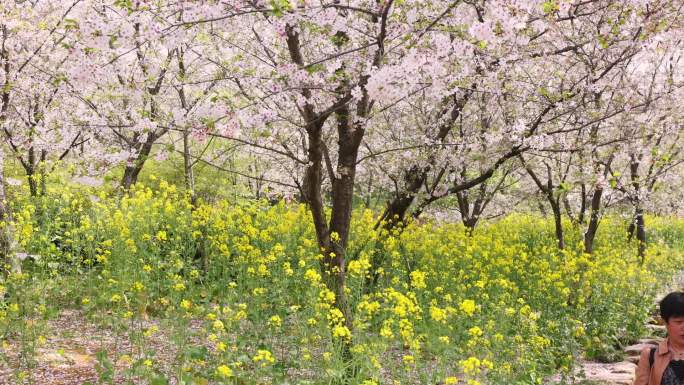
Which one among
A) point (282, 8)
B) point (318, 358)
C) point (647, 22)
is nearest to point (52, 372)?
point (318, 358)

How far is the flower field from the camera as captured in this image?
17.7ft

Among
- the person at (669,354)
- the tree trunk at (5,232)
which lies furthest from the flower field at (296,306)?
the person at (669,354)

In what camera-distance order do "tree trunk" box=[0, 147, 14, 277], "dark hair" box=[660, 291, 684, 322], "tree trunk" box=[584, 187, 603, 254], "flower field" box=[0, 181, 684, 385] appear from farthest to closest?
"tree trunk" box=[584, 187, 603, 254]
"tree trunk" box=[0, 147, 14, 277]
"flower field" box=[0, 181, 684, 385]
"dark hair" box=[660, 291, 684, 322]

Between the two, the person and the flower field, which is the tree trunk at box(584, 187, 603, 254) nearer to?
the flower field

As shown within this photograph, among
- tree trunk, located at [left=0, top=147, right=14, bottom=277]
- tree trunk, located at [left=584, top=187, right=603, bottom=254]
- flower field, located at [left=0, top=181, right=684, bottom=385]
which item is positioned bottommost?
flower field, located at [left=0, top=181, right=684, bottom=385]

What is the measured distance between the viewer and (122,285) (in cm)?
673

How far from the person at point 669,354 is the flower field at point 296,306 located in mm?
1076

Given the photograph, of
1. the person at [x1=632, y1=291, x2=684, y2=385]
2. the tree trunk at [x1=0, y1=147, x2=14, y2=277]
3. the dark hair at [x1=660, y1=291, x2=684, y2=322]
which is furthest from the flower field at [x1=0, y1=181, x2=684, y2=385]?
the dark hair at [x1=660, y1=291, x2=684, y2=322]

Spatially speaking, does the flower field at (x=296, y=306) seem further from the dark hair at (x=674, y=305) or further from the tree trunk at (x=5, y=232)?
the dark hair at (x=674, y=305)

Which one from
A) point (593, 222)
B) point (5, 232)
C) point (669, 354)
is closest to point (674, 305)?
point (669, 354)

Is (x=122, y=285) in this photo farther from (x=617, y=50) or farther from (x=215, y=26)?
(x=617, y=50)

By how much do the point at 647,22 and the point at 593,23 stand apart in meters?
1.39

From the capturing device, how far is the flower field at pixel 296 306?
17.7 feet

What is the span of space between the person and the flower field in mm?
1076
